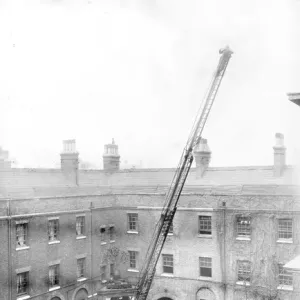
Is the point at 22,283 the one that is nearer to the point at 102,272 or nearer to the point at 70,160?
the point at 102,272

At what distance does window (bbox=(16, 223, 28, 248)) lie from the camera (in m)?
24.9

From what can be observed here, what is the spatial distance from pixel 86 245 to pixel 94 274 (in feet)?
7.49

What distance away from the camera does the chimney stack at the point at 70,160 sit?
32594 mm

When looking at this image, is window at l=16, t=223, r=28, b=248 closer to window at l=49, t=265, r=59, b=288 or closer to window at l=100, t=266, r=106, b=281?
window at l=49, t=265, r=59, b=288

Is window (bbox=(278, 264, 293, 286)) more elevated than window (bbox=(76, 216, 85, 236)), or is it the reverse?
window (bbox=(76, 216, 85, 236))

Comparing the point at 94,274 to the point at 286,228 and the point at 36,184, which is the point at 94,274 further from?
the point at 286,228

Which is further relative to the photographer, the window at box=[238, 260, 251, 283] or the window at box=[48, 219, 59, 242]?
the window at box=[238, 260, 251, 283]

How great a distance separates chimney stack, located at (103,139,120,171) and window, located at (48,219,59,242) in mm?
11187

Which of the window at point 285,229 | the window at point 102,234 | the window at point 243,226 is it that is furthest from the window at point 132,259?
the window at point 285,229

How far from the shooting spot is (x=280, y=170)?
29922 millimetres

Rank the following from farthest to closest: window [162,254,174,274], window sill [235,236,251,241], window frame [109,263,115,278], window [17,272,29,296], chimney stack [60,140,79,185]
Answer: chimney stack [60,140,79,185] → window frame [109,263,115,278] → window [162,254,174,274] → window sill [235,236,251,241] → window [17,272,29,296]

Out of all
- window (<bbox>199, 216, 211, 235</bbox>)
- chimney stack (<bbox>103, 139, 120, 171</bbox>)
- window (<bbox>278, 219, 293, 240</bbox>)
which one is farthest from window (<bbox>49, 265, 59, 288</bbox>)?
window (<bbox>278, 219, 293, 240</bbox>)

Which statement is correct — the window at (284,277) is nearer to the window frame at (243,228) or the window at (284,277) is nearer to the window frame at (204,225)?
the window frame at (243,228)

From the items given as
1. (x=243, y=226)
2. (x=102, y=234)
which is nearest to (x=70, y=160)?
(x=102, y=234)
